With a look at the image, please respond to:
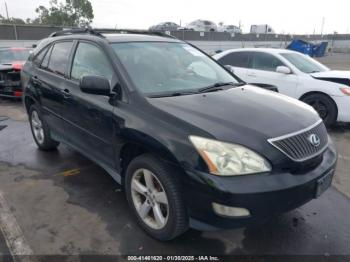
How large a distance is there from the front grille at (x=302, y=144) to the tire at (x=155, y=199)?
32.8 inches

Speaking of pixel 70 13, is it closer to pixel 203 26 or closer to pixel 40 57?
pixel 203 26

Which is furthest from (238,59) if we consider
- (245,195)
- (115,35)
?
(245,195)

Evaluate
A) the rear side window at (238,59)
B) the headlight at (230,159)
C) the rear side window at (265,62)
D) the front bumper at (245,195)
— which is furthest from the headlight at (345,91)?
the headlight at (230,159)

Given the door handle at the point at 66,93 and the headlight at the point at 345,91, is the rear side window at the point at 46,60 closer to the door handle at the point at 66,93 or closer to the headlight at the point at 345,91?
the door handle at the point at 66,93

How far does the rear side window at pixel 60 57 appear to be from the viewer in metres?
3.91

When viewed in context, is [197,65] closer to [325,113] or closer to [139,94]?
[139,94]

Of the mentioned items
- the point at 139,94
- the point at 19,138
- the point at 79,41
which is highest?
the point at 79,41

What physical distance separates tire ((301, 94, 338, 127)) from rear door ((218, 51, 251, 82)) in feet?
5.33

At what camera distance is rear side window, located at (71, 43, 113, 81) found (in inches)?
127

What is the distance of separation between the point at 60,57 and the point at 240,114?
8.64ft

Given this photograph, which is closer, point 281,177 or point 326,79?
point 281,177

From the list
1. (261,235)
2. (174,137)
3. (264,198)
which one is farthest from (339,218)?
(174,137)

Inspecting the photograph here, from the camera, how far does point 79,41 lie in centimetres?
375

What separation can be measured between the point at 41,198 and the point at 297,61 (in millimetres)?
5796
